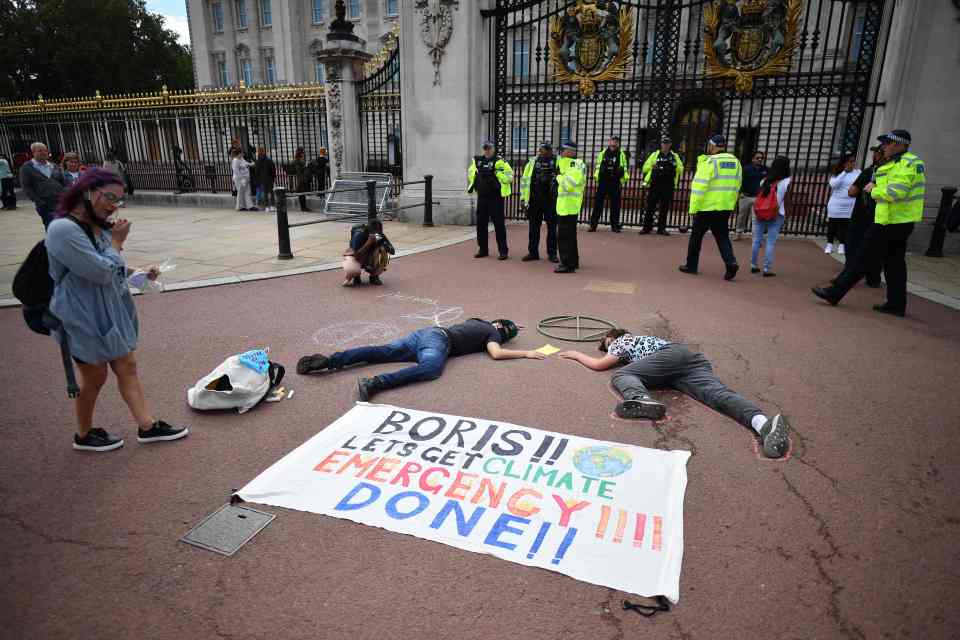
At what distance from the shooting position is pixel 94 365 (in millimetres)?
3410

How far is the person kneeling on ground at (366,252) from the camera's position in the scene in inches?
304

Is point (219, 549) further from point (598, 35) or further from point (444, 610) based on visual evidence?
point (598, 35)

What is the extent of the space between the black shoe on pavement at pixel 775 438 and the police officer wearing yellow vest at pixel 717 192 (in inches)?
209

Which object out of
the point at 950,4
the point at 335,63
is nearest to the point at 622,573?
the point at 950,4

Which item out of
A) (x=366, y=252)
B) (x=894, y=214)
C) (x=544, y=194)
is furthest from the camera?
(x=544, y=194)

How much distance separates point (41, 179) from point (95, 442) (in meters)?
8.06

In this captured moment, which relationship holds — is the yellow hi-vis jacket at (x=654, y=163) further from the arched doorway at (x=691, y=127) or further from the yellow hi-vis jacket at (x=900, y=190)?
the yellow hi-vis jacket at (x=900, y=190)

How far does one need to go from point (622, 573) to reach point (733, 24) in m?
13.4

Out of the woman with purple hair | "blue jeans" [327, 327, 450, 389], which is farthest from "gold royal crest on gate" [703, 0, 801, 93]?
the woman with purple hair

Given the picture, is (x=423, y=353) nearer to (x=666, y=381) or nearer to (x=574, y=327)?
(x=666, y=381)

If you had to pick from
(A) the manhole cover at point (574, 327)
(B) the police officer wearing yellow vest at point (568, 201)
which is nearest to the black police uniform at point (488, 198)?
(B) the police officer wearing yellow vest at point (568, 201)

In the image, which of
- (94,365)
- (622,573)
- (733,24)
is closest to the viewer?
(622,573)

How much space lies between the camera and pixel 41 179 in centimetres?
938

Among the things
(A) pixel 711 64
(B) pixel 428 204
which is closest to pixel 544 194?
(B) pixel 428 204
